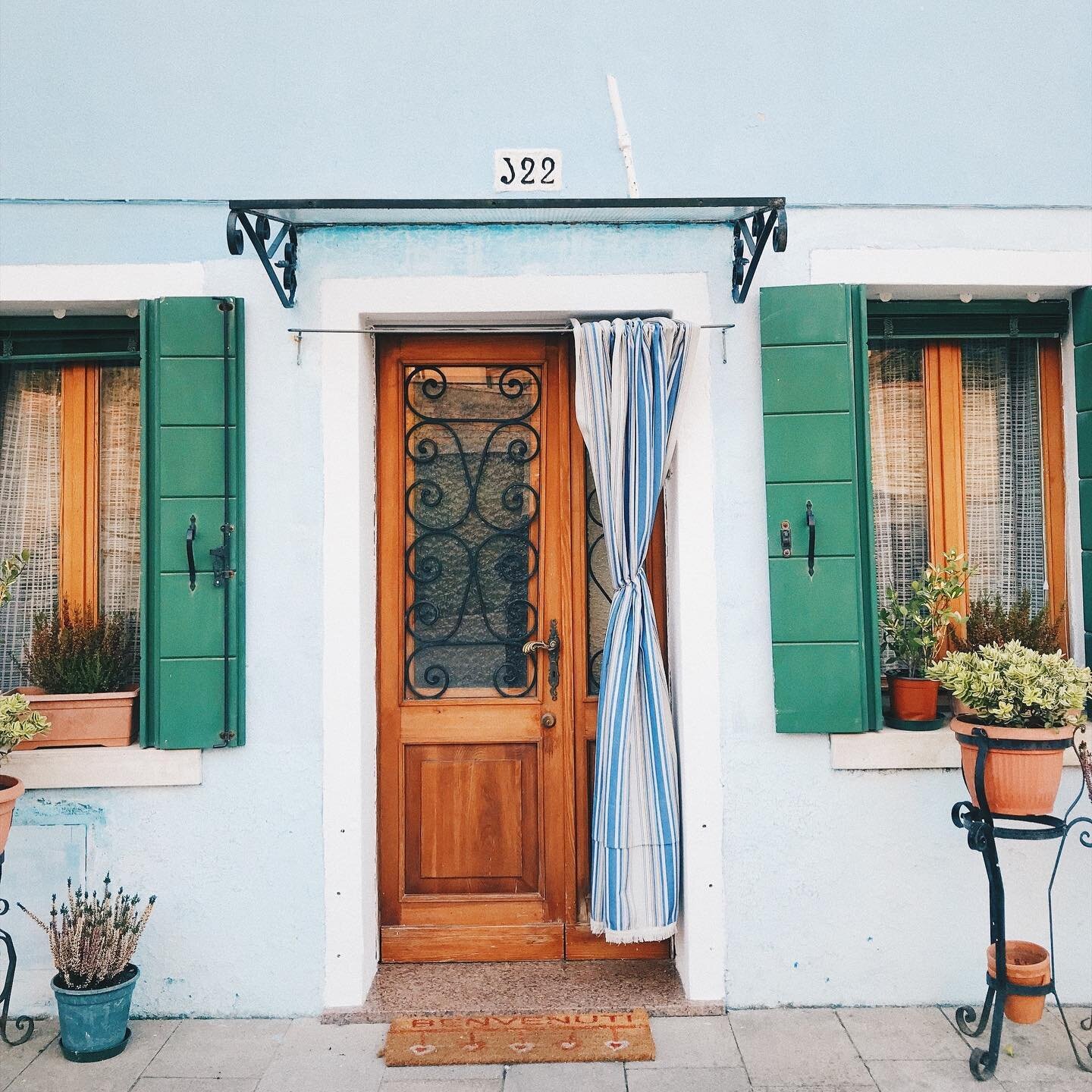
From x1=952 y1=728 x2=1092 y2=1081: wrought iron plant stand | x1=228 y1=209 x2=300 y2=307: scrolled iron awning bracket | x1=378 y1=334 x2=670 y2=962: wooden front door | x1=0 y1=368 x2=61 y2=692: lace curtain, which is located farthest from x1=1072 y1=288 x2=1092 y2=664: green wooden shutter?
x1=0 y1=368 x2=61 y2=692: lace curtain

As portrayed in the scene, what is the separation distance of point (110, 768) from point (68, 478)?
115cm

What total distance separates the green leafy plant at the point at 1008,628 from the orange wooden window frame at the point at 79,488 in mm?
3393

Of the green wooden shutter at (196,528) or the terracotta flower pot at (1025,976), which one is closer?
the terracotta flower pot at (1025,976)

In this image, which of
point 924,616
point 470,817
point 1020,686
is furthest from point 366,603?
point 1020,686

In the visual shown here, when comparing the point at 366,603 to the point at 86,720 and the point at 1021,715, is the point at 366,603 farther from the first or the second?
the point at 1021,715

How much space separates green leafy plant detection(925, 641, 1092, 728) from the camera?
289cm

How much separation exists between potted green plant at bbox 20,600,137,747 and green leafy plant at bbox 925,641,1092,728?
9.69ft

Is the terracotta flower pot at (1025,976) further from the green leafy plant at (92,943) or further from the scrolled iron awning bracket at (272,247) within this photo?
the scrolled iron awning bracket at (272,247)

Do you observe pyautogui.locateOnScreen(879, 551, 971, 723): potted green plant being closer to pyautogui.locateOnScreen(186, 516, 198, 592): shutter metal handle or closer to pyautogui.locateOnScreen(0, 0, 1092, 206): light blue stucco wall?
pyautogui.locateOnScreen(0, 0, 1092, 206): light blue stucco wall

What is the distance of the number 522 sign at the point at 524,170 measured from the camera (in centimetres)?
341

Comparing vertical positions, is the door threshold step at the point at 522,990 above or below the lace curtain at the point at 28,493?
below

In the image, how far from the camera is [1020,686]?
291cm

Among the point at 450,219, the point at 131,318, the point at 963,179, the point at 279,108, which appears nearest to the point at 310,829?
the point at 131,318

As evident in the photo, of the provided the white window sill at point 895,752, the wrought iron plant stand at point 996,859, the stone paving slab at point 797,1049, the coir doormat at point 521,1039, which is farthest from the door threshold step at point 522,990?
the white window sill at point 895,752
